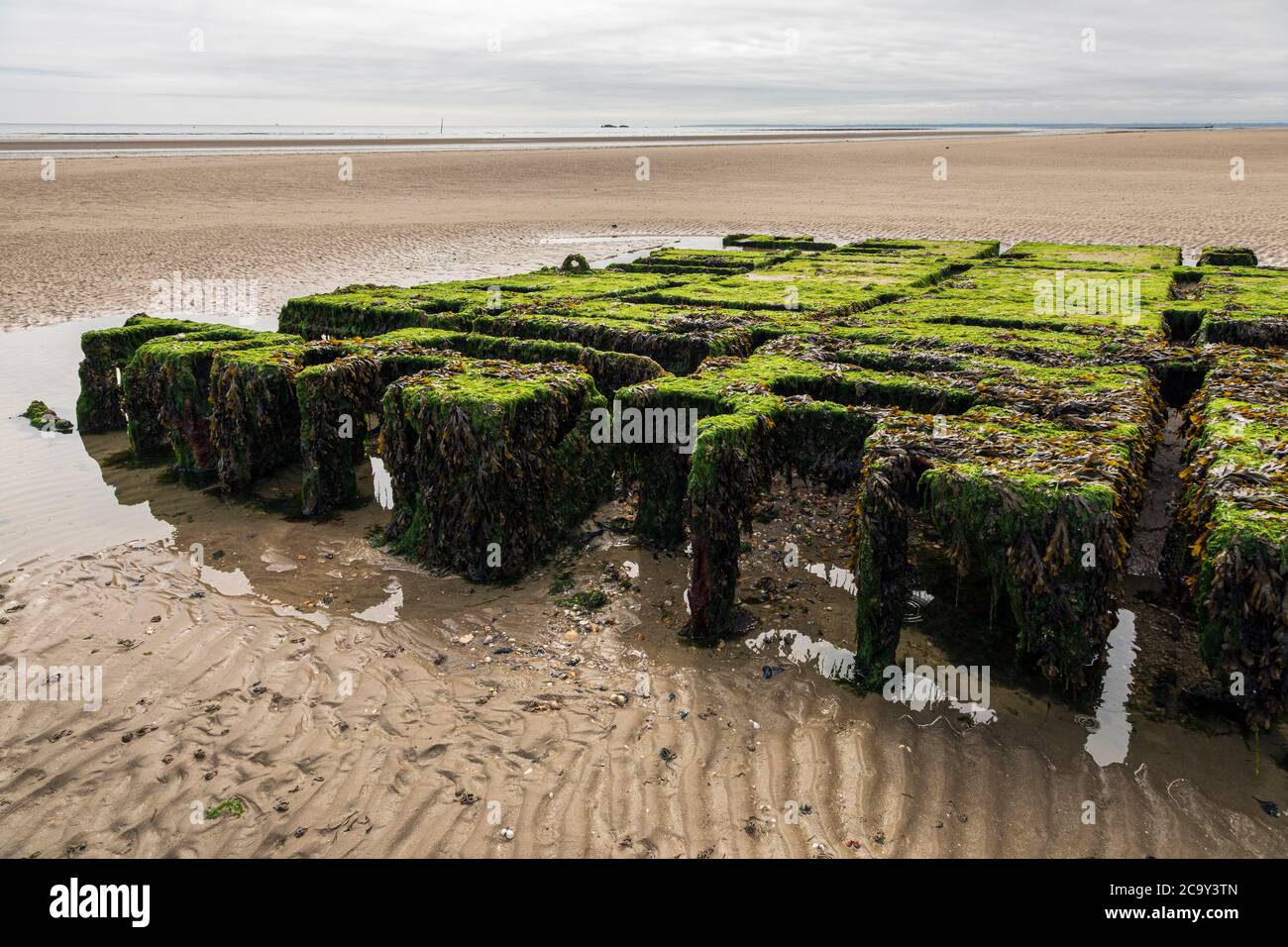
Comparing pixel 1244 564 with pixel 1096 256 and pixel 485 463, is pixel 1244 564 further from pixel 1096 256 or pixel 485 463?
pixel 1096 256

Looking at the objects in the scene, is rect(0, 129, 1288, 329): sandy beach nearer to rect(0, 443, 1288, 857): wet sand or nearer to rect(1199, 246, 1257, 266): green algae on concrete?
rect(1199, 246, 1257, 266): green algae on concrete

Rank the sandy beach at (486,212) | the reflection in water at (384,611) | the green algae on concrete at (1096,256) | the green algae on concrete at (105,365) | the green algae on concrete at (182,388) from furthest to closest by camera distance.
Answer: the sandy beach at (486,212) → the green algae on concrete at (1096,256) → the green algae on concrete at (105,365) → the green algae on concrete at (182,388) → the reflection in water at (384,611)

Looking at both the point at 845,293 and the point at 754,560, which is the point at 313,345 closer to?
the point at 754,560

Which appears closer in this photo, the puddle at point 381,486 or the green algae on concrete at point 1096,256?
the puddle at point 381,486

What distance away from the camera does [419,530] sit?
8.45m

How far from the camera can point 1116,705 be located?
A: 6023 mm

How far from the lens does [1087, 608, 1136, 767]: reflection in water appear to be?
Result: 5.59 metres

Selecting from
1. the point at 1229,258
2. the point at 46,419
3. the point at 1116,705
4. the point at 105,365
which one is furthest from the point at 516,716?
the point at 1229,258

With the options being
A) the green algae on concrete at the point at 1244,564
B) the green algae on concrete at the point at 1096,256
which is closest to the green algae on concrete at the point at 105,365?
the green algae on concrete at the point at 1244,564

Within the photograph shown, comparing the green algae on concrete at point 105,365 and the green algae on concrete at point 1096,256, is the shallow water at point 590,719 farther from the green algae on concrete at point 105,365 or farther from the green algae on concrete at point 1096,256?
the green algae on concrete at point 1096,256

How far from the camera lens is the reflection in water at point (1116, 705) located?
5.59 meters

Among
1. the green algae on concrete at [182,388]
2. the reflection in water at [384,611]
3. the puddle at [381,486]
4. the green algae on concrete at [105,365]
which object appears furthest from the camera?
the green algae on concrete at [105,365]

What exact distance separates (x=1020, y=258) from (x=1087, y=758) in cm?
1467

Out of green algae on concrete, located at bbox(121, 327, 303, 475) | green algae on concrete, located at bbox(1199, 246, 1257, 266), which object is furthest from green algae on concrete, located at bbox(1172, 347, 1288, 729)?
green algae on concrete, located at bbox(1199, 246, 1257, 266)
